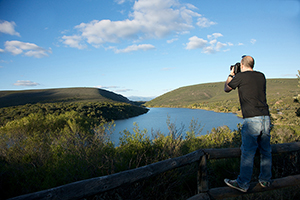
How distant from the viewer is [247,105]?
2.52 meters

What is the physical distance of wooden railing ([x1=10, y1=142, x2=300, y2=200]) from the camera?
164cm

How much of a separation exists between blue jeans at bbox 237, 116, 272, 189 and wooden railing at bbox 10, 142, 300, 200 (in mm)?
266

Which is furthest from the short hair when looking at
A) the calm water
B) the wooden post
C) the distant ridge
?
the distant ridge

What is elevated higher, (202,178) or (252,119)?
(252,119)

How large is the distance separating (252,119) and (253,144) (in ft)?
1.18

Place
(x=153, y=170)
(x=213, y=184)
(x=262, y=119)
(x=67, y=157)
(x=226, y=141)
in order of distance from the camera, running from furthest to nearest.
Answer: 1. (x=226, y=141)
2. (x=213, y=184)
3. (x=67, y=157)
4. (x=262, y=119)
5. (x=153, y=170)

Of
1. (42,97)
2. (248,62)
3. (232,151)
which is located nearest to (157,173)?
(232,151)

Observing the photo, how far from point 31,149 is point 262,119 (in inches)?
262

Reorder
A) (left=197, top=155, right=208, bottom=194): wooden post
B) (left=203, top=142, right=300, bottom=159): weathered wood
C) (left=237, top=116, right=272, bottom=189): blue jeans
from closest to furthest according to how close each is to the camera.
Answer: (left=237, top=116, right=272, bottom=189): blue jeans < (left=197, top=155, right=208, bottom=194): wooden post < (left=203, top=142, right=300, bottom=159): weathered wood

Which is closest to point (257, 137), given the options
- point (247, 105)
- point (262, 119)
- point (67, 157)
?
point (262, 119)

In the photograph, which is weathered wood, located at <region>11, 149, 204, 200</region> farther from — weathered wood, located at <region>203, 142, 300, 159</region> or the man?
the man

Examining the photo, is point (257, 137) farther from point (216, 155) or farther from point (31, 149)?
point (31, 149)

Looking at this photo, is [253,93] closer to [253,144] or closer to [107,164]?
[253,144]

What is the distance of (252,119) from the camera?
247 cm
